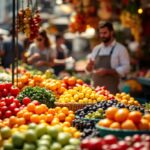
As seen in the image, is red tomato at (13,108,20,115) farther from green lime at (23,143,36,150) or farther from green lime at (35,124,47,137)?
green lime at (23,143,36,150)

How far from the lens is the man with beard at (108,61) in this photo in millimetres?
10688

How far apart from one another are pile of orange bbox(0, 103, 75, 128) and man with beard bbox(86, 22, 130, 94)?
12.8ft

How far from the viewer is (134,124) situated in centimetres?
554

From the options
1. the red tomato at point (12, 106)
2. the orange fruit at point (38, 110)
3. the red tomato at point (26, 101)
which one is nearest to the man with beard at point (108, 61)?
the red tomato at point (26, 101)

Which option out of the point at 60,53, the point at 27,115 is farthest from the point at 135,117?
the point at 60,53

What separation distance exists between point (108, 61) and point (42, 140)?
5876 mm

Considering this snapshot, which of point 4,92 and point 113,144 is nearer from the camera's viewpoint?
point 113,144

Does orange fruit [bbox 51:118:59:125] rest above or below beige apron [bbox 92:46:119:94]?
above

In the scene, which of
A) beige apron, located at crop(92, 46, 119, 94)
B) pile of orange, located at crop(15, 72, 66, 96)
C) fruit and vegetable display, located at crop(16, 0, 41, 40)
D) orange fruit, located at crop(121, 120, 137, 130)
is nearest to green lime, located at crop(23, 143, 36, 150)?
orange fruit, located at crop(121, 120, 137, 130)

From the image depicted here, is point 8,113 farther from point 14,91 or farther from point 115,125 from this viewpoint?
point 115,125

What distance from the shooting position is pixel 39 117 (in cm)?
633

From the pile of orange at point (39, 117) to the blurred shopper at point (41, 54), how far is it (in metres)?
7.58

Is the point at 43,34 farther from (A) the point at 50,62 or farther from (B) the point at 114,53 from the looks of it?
(B) the point at 114,53

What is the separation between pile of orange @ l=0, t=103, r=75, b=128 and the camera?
6125 mm
